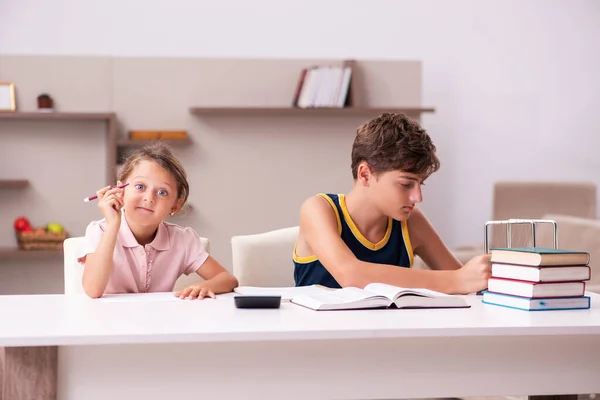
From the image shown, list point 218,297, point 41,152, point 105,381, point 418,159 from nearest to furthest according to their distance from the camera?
point 105,381 → point 218,297 → point 418,159 → point 41,152

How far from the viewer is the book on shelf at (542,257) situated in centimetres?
160

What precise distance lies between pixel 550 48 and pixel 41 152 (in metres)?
3.71

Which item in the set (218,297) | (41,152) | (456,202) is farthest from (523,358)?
(456,202)

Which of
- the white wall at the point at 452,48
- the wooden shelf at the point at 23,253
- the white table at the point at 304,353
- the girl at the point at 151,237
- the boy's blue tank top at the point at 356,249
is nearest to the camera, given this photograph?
the white table at the point at 304,353

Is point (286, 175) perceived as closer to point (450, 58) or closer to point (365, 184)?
point (450, 58)

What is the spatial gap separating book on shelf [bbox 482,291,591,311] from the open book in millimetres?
81

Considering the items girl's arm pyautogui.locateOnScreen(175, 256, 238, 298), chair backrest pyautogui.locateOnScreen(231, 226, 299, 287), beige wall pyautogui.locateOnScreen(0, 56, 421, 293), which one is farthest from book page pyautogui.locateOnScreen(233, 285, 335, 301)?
beige wall pyautogui.locateOnScreen(0, 56, 421, 293)

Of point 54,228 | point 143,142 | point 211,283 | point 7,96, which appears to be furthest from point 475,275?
point 7,96

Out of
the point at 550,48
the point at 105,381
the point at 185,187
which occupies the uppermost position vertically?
the point at 550,48

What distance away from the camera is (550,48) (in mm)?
5895

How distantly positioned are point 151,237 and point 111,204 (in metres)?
0.26

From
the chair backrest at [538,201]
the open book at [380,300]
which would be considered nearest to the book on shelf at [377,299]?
the open book at [380,300]

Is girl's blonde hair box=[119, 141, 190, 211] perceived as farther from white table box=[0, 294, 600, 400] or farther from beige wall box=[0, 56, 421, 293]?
beige wall box=[0, 56, 421, 293]

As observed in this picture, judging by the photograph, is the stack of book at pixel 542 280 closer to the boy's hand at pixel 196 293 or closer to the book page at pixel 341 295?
the book page at pixel 341 295
